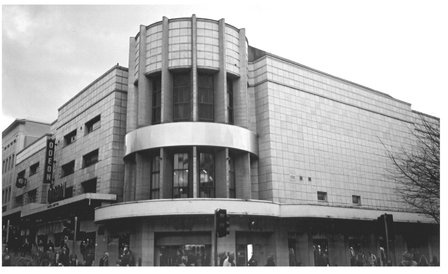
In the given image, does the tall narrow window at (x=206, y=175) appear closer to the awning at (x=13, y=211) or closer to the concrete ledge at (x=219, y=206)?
the concrete ledge at (x=219, y=206)

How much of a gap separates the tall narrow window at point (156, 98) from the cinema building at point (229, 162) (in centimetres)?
11

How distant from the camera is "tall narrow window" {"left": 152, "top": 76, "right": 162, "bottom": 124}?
32969mm

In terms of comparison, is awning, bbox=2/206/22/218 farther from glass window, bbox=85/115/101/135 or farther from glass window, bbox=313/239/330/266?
glass window, bbox=313/239/330/266

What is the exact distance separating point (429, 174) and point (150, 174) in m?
18.2

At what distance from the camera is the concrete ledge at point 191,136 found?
1144 inches

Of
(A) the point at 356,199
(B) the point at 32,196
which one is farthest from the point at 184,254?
(B) the point at 32,196

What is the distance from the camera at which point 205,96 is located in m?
32.1

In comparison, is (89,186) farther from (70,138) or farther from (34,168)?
(34,168)

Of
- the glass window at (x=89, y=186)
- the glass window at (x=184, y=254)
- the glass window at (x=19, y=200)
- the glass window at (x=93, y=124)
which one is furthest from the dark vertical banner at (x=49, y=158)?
the glass window at (x=184, y=254)

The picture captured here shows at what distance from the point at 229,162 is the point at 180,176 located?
3.71 m

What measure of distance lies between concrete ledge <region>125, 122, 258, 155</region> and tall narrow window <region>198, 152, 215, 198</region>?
1.76m

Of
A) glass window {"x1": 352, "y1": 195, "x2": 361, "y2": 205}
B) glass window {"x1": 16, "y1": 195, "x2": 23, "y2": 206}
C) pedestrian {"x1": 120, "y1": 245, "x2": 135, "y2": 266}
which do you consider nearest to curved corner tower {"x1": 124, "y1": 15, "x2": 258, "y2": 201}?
pedestrian {"x1": 120, "y1": 245, "x2": 135, "y2": 266}

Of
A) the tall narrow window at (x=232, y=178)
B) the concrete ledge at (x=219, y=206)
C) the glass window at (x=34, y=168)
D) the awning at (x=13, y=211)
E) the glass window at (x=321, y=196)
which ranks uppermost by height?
the glass window at (x=34, y=168)

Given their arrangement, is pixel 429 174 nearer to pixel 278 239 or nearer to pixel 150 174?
pixel 278 239
